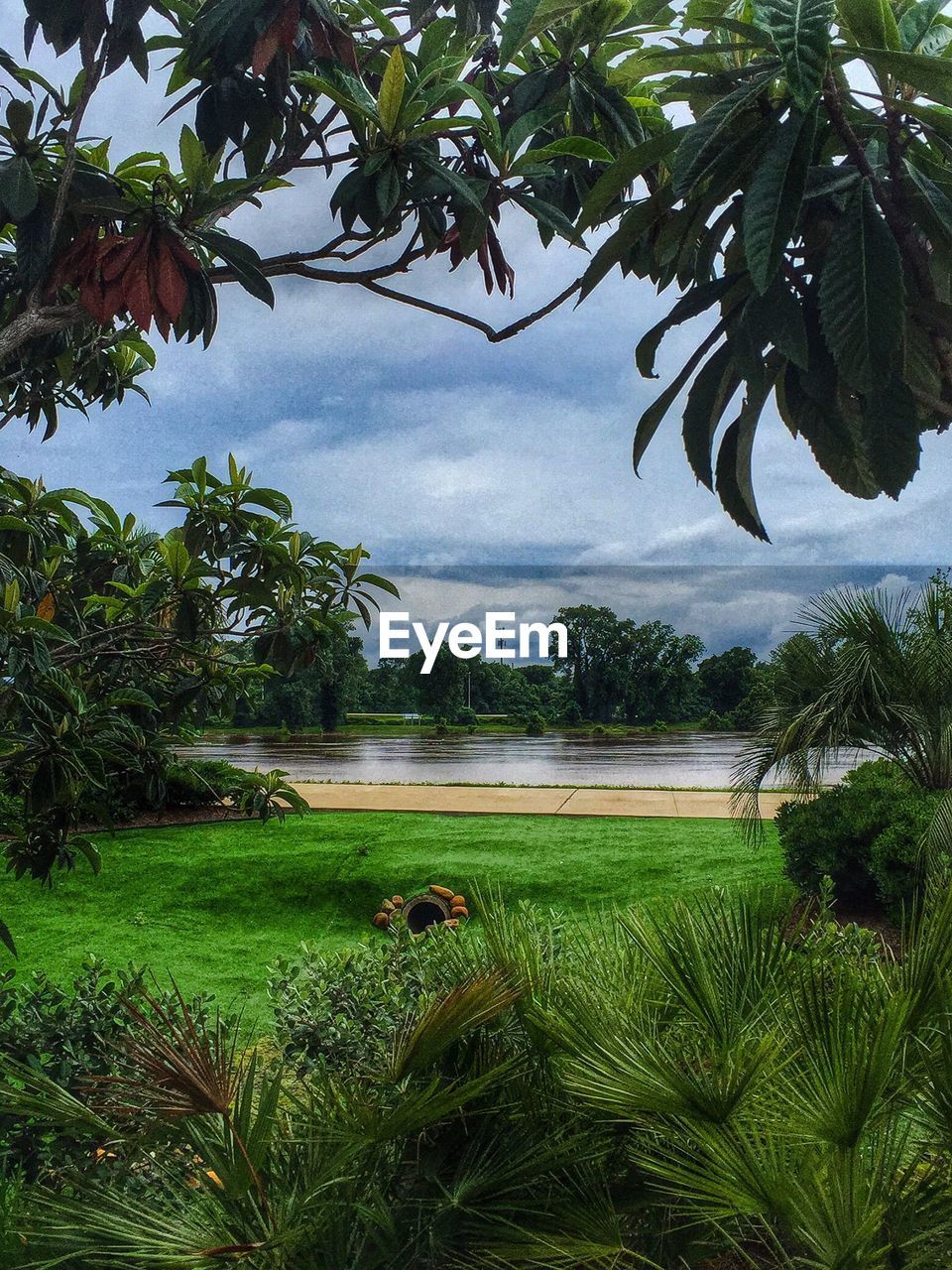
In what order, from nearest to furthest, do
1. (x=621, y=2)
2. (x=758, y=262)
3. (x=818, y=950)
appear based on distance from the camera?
(x=758, y=262), (x=621, y=2), (x=818, y=950)

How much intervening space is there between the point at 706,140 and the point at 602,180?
12cm

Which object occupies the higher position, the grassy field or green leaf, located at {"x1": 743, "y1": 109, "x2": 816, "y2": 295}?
green leaf, located at {"x1": 743, "y1": 109, "x2": 816, "y2": 295}

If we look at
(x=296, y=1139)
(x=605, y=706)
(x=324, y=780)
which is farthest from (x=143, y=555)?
(x=605, y=706)

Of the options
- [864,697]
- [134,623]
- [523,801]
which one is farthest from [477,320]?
[523,801]

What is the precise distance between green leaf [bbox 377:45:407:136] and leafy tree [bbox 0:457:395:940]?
1197 mm

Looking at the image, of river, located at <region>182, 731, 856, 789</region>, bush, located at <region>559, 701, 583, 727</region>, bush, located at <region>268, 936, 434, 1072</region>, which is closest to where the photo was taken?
bush, located at <region>268, 936, 434, 1072</region>

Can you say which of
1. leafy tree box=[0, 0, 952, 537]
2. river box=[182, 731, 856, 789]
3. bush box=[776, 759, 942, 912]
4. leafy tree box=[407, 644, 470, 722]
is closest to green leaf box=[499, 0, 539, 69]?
leafy tree box=[0, 0, 952, 537]

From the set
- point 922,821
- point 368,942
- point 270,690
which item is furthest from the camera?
point 270,690

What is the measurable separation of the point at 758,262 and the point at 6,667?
69.4 inches

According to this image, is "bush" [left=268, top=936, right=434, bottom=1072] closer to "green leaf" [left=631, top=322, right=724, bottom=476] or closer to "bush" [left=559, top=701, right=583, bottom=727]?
"green leaf" [left=631, top=322, right=724, bottom=476]

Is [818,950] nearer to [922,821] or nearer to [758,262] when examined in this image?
[758,262]

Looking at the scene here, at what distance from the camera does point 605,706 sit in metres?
14.7

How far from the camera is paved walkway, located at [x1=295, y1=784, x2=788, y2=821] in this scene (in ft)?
27.7

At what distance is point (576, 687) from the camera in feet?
47.6
